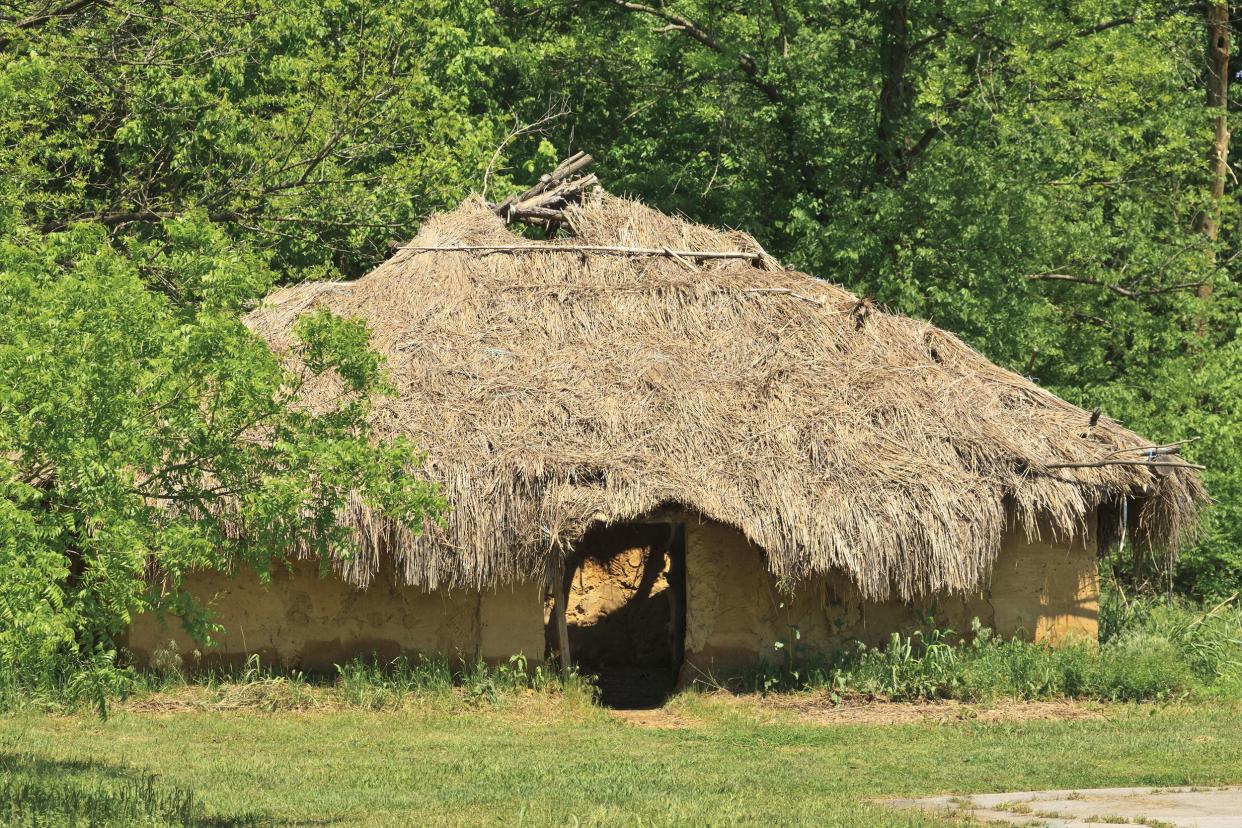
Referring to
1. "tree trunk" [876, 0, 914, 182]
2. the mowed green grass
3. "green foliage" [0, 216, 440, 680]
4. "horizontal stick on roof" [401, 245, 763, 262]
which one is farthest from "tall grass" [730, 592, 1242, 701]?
"tree trunk" [876, 0, 914, 182]

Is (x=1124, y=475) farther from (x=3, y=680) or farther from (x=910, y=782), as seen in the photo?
(x=3, y=680)

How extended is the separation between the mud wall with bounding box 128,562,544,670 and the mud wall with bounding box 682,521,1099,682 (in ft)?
5.12

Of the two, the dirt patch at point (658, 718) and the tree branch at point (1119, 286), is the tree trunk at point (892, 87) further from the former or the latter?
the dirt patch at point (658, 718)

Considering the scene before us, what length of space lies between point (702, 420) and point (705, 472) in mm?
679

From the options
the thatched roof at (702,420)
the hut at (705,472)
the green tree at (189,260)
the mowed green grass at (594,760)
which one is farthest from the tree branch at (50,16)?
the mowed green grass at (594,760)

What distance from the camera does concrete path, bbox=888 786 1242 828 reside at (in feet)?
29.3

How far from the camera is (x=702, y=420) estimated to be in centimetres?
1459

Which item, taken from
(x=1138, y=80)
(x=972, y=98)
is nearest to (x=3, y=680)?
(x=972, y=98)

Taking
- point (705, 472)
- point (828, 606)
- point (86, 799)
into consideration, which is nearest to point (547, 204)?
point (705, 472)

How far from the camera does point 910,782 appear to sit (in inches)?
431

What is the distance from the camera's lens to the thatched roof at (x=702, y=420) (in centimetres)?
1380

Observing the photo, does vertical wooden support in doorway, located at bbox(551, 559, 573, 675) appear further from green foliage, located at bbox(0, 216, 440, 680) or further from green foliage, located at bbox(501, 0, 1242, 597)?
green foliage, located at bbox(501, 0, 1242, 597)

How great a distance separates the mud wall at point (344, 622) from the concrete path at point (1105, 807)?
5119 millimetres

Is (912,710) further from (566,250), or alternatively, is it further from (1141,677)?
(566,250)
